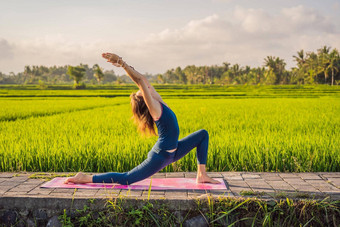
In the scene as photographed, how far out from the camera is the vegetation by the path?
2.70 meters

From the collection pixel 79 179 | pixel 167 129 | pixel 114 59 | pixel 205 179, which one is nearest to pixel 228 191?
pixel 205 179

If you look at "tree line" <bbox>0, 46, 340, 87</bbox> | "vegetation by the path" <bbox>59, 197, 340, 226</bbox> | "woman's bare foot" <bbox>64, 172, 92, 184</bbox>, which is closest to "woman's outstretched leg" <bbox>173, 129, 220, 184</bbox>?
"vegetation by the path" <bbox>59, 197, 340, 226</bbox>

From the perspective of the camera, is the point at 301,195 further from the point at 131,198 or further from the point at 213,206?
the point at 131,198

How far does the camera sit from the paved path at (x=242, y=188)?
9.26 feet

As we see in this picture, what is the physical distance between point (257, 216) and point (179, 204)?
2.11 feet

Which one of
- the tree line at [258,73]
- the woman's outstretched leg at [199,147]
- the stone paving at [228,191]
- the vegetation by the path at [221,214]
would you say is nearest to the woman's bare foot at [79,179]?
the stone paving at [228,191]

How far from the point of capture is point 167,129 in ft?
9.47

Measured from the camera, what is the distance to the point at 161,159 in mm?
2971

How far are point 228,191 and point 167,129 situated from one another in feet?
2.44

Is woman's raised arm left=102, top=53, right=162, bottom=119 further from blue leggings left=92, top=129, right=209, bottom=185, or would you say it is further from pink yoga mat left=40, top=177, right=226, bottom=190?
pink yoga mat left=40, top=177, right=226, bottom=190

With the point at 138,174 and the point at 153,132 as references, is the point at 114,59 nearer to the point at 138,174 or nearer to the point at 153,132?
the point at 153,132

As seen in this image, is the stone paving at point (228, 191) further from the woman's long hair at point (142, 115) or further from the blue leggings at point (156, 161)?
the woman's long hair at point (142, 115)

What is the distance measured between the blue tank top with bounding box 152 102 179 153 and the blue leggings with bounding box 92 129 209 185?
0.24ft

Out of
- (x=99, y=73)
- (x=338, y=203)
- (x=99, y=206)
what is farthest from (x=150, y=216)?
(x=99, y=73)
